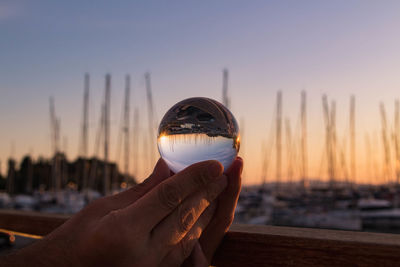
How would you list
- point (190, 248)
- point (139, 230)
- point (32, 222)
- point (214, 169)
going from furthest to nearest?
point (32, 222)
point (190, 248)
point (214, 169)
point (139, 230)

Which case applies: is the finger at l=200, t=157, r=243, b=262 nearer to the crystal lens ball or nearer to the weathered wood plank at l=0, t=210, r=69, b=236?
the crystal lens ball

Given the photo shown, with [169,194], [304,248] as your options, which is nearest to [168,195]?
[169,194]

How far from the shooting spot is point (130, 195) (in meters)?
1.26

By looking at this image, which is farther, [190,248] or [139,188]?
[139,188]

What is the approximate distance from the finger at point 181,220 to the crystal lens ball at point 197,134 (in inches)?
4.6

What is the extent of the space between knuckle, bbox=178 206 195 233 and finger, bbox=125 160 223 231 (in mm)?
48

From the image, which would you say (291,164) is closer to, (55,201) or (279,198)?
(279,198)

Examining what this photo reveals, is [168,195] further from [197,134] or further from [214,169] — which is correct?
[197,134]

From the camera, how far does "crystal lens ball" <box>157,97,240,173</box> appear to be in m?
1.20

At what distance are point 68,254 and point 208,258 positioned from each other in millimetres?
609

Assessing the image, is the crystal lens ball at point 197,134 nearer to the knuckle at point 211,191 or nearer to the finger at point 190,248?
the knuckle at point 211,191

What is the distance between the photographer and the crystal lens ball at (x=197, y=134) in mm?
1200

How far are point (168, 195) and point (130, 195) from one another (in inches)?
11.5

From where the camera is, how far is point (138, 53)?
1027 inches
